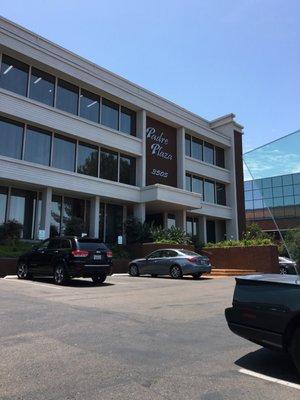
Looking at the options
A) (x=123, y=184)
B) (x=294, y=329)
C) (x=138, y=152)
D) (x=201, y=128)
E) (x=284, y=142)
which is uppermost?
(x=201, y=128)

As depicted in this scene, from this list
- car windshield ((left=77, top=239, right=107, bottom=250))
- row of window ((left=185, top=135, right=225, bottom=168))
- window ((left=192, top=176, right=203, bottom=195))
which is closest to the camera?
car windshield ((left=77, top=239, right=107, bottom=250))

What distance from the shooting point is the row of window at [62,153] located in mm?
25578

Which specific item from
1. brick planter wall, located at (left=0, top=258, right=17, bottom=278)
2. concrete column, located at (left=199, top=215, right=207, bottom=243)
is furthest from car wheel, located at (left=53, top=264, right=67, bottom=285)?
concrete column, located at (left=199, top=215, right=207, bottom=243)

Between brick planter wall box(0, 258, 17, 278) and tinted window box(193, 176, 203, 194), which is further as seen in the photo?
tinted window box(193, 176, 203, 194)

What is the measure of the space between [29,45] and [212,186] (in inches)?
820

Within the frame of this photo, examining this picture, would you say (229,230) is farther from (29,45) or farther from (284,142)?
(284,142)

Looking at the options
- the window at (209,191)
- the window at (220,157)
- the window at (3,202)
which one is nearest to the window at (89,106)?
the window at (3,202)

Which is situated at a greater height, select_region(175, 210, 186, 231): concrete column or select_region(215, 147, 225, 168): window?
select_region(215, 147, 225, 168): window

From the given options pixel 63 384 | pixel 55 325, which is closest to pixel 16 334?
pixel 55 325

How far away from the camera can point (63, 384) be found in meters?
4.78

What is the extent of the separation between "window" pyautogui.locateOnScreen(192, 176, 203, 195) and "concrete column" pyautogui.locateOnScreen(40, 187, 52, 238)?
49.9 feet

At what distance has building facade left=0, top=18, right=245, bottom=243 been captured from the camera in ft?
84.5

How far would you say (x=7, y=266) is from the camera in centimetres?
2000

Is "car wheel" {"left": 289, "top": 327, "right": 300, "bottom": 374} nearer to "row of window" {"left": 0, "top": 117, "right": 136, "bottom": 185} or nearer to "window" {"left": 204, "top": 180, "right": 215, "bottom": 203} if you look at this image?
"row of window" {"left": 0, "top": 117, "right": 136, "bottom": 185}
